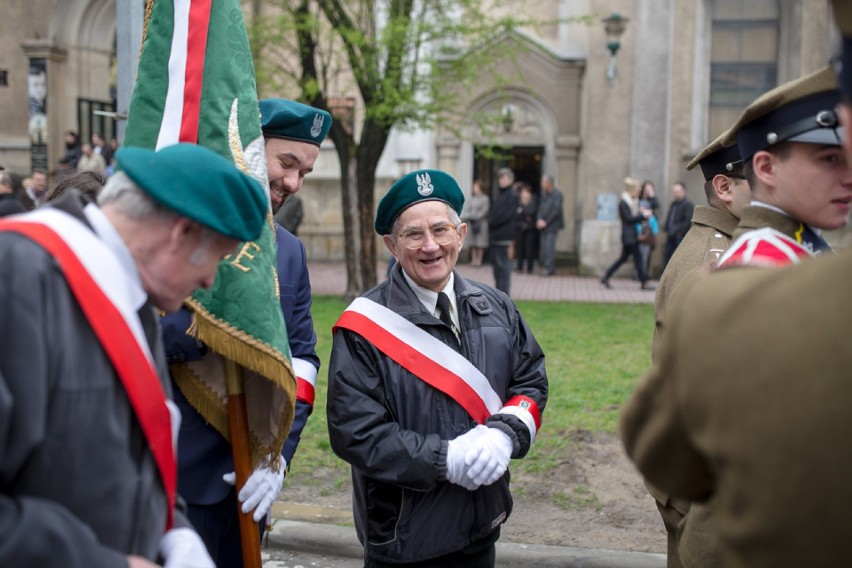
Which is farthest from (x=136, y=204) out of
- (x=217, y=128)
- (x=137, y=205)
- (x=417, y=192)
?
(x=417, y=192)

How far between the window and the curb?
15566 mm

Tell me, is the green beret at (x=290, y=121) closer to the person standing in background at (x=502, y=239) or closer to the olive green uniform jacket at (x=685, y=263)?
the olive green uniform jacket at (x=685, y=263)

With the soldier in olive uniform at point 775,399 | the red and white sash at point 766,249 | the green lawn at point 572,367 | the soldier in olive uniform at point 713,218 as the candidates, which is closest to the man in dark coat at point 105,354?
the soldier in olive uniform at point 775,399

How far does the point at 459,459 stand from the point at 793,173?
4.52 ft

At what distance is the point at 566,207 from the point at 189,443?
18.4m

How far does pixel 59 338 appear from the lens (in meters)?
1.65

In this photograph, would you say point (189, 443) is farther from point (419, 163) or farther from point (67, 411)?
point (419, 163)

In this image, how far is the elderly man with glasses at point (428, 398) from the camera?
300cm

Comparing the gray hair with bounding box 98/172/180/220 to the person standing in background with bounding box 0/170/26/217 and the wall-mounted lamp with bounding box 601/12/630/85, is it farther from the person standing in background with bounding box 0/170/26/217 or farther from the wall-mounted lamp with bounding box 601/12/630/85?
the wall-mounted lamp with bounding box 601/12/630/85

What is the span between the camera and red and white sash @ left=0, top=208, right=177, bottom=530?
5.56ft

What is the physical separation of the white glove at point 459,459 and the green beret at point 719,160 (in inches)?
50.0

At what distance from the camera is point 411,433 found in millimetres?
3031

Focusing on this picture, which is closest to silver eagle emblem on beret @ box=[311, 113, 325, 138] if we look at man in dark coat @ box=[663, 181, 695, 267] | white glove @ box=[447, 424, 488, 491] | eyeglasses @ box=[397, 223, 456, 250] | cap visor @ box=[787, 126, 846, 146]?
eyeglasses @ box=[397, 223, 456, 250]

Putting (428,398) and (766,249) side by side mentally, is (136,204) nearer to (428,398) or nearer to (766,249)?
(766,249)
